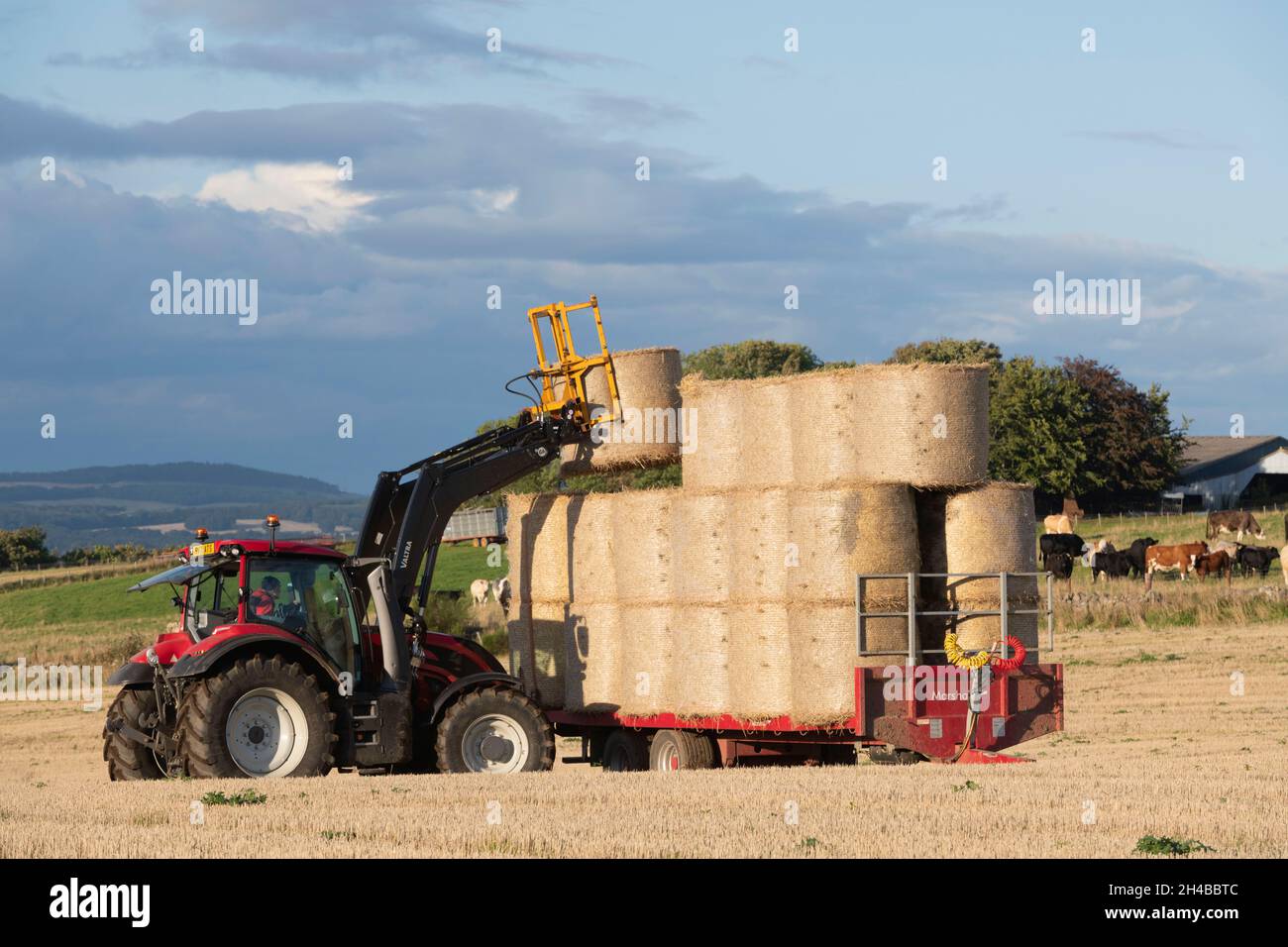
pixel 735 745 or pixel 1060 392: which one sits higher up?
pixel 1060 392

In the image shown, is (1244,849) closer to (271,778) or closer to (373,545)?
(271,778)

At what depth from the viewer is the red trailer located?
16.2 meters

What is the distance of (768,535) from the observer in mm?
16703

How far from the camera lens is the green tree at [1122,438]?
259ft

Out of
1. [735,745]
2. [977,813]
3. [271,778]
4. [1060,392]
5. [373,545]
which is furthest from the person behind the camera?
[1060,392]

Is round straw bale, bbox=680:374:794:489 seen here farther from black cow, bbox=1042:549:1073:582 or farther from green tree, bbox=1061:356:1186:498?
green tree, bbox=1061:356:1186:498

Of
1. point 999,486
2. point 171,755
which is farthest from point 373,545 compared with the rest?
point 999,486

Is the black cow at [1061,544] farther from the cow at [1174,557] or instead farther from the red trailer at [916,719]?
the red trailer at [916,719]

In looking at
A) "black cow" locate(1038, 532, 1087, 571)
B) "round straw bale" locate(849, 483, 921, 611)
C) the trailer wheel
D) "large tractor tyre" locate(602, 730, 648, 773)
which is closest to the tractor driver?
"large tractor tyre" locate(602, 730, 648, 773)

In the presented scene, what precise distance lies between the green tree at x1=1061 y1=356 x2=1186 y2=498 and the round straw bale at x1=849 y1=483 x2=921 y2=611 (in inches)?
2482

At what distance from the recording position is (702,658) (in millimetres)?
17219

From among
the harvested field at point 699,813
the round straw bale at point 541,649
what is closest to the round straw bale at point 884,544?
the harvested field at point 699,813
